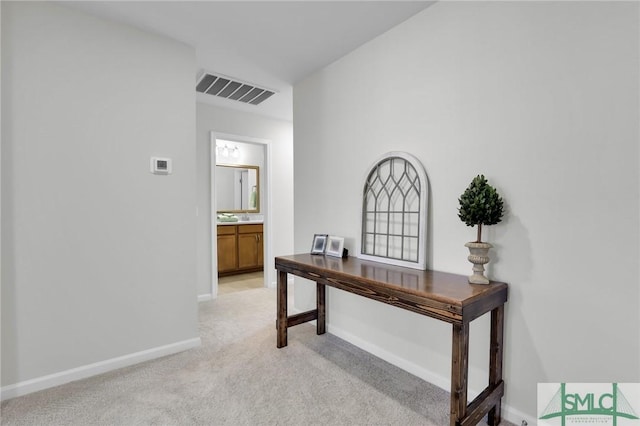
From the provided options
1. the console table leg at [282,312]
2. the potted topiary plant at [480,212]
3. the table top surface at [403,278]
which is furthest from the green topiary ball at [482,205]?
the console table leg at [282,312]

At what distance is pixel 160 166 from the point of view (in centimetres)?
237

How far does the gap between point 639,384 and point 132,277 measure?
9.30 feet

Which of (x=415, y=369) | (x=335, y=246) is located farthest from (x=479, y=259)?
(x=335, y=246)

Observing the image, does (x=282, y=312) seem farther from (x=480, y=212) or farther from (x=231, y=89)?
(x=231, y=89)

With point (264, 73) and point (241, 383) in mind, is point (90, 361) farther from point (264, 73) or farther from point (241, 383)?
point (264, 73)

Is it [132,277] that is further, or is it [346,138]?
[346,138]

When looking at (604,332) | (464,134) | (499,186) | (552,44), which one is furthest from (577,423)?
(552,44)

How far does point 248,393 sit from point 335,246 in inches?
46.1

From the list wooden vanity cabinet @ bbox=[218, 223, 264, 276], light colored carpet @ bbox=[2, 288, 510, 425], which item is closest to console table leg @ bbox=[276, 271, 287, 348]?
light colored carpet @ bbox=[2, 288, 510, 425]

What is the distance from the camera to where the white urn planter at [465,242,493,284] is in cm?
160

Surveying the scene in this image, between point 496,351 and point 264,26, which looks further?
point 264,26

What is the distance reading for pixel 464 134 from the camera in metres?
1.85

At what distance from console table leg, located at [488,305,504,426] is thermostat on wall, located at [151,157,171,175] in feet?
7.64

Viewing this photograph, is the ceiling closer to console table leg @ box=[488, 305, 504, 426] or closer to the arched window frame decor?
the arched window frame decor
